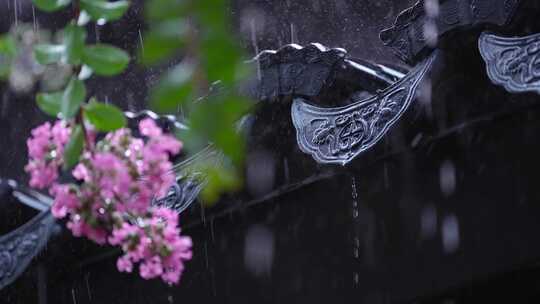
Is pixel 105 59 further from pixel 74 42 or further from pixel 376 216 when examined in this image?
pixel 376 216

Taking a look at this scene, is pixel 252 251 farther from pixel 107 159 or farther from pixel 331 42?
pixel 107 159

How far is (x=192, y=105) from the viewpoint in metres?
1.52

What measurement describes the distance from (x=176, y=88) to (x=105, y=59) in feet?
2.32

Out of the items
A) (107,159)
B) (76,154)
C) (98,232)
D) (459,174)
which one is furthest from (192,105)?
(459,174)

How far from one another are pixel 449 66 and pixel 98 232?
8.91ft

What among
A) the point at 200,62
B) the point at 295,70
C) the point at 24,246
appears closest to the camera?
the point at 200,62

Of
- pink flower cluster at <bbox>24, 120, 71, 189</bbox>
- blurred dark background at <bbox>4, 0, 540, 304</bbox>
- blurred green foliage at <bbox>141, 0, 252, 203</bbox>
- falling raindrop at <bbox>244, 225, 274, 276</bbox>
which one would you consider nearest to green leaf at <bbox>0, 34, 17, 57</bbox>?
pink flower cluster at <bbox>24, 120, 71, 189</bbox>

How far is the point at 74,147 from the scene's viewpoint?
2.29m

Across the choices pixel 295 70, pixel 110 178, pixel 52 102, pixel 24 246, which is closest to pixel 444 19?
pixel 295 70

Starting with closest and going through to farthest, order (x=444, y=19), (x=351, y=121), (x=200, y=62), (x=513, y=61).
A: (x=200, y=62), (x=513, y=61), (x=444, y=19), (x=351, y=121)

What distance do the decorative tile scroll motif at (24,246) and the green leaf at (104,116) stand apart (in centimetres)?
480

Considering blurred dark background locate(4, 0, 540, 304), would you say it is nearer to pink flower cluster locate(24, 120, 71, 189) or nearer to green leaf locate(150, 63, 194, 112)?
pink flower cluster locate(24, 120, 71, 189)

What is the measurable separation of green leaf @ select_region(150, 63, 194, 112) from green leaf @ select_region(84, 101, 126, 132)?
87 cm

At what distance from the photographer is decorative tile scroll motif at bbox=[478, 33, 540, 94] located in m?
4.74
